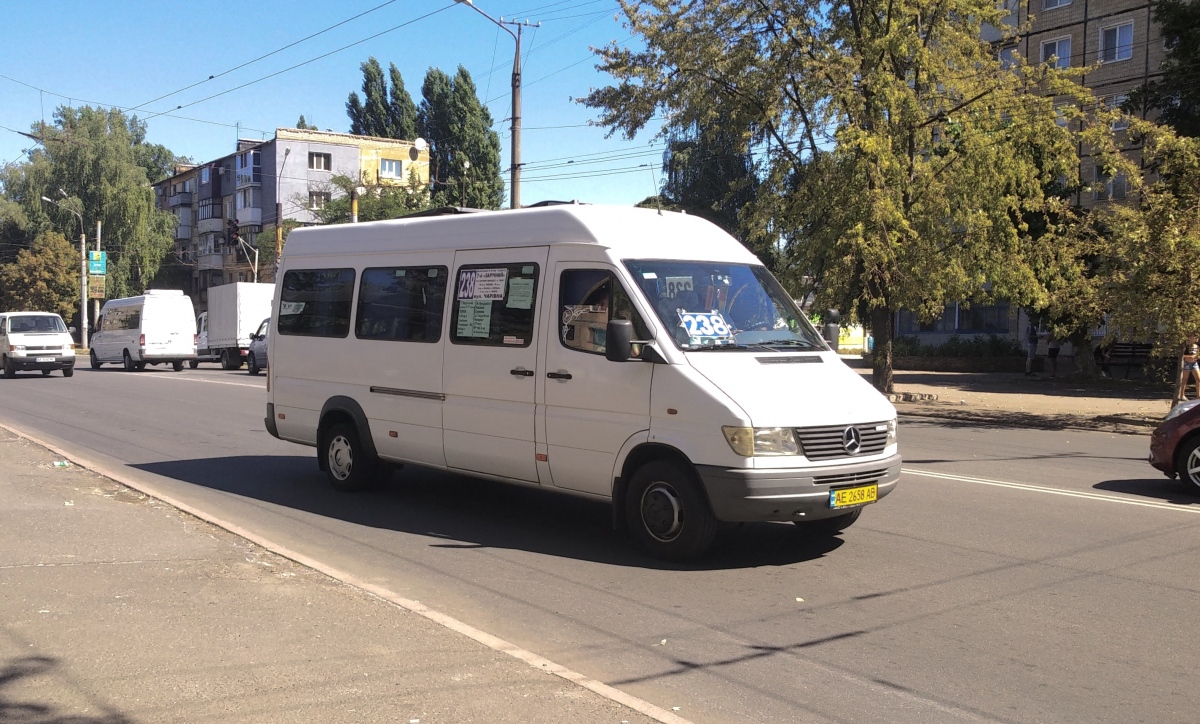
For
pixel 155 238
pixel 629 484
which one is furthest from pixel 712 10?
pixel 155 238

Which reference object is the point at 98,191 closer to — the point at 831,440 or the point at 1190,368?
the point at 1190,368

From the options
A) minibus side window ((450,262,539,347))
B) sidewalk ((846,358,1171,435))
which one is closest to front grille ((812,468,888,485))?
minibus side window ((450,262,539,347))

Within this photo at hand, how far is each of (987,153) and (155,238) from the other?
61.0 metres

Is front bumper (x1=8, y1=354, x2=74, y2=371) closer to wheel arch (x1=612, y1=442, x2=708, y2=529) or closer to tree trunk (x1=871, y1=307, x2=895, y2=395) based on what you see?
tree trunk (x1=871, y1=307, x2=895, y2=395)

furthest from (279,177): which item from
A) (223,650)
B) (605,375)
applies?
(223,650)

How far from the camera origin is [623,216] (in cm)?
770

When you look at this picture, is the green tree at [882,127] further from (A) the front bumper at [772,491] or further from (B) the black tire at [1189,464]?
(A) the front bumper at [772,491]

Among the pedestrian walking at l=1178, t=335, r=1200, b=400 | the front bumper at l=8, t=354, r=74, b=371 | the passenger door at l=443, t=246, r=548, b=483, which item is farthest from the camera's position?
the front bumper at l=8, t=354, r=74, b=371

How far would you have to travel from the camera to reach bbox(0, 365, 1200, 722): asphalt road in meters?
4.71

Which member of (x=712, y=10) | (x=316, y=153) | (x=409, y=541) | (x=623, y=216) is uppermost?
(x=316, y=153)

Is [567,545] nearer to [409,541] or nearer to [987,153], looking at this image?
[409,541]

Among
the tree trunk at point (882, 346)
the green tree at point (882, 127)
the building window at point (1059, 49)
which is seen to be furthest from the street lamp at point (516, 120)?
the building window at point (1059, 49)

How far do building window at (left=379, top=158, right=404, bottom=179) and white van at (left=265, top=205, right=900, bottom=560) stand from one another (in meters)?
61.9

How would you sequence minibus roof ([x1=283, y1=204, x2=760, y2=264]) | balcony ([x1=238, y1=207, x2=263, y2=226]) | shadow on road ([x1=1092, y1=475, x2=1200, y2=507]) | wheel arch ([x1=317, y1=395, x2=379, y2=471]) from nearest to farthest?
minibus roof ([x1=283, y1=204, x2=760, y2=264])
wheel arch ([x1=317, y1=395, x2=379, y2=471])
shadow on road ([x1=1092, y1=475, x2=1200, y2=507])
balcony ([x1=238, y1=207, x2=263, y2=226])
